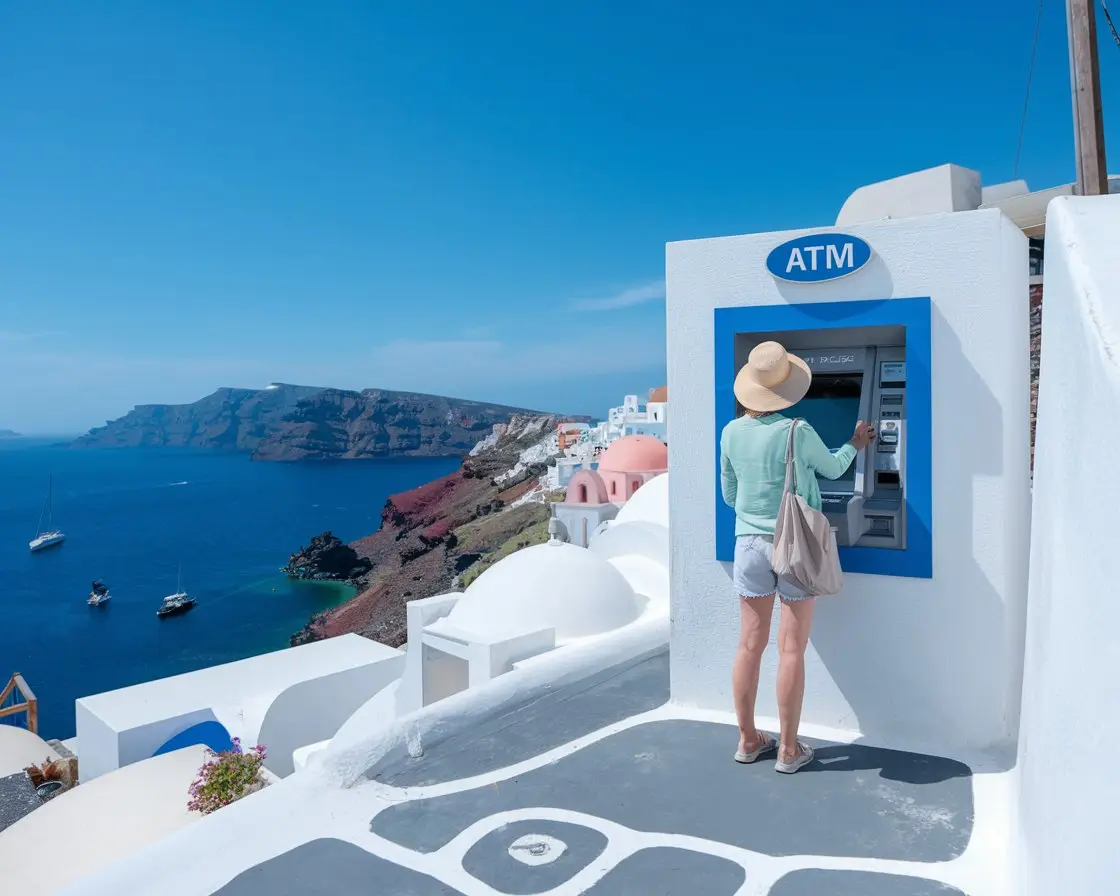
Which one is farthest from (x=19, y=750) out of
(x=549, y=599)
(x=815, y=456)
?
(x=815, y=456)

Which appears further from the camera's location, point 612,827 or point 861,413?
point 861,413

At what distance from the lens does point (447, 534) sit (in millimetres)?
66375

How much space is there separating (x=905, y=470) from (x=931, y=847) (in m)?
1.72

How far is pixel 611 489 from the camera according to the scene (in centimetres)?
2998

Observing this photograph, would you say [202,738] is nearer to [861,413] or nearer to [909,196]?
[861,413]

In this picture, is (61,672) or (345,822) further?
(61,672)

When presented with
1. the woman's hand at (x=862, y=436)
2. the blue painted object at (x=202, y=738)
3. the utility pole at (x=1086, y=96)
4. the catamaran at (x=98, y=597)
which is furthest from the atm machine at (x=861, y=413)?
the catamaran at (x=98, y=597)

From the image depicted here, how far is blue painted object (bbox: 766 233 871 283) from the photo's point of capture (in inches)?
161

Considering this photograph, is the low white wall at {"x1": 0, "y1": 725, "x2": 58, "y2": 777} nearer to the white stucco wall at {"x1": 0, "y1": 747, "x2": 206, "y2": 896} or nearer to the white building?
the white stucco wall at {"x1": 0, "y1": 747, "x2": 206, "y2": 896}

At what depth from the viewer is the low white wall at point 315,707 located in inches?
494

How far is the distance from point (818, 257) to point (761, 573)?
165 cm

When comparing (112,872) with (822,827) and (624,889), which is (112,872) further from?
(822,827)

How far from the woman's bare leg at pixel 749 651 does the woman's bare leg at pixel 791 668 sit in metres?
0.09

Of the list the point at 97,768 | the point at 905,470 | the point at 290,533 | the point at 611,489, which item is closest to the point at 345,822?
the point at 905,470
